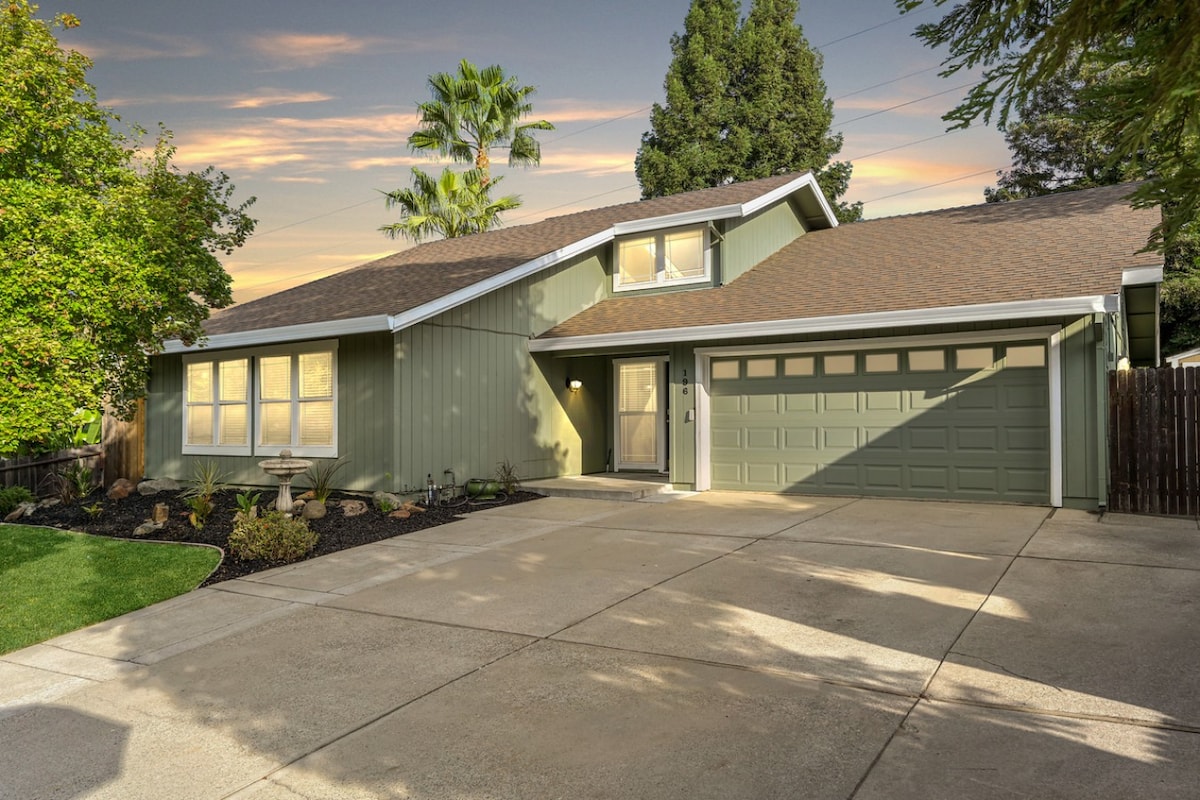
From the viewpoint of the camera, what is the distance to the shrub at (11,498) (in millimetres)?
11750

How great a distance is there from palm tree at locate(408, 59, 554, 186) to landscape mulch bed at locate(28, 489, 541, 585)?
15.2m

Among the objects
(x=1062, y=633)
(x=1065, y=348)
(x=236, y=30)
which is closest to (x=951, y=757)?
(x=1062, y=633)

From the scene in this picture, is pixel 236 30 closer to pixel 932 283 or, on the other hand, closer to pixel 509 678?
pixel 932 283

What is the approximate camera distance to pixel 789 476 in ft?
38.0

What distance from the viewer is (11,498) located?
39.2ft

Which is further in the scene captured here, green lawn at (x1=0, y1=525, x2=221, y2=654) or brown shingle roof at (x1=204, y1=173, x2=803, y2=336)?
brown shingle roof at (x1=204, y1=173, x2=803, y2=336)

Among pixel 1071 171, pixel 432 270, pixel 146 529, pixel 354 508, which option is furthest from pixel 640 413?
pixel 1071 171

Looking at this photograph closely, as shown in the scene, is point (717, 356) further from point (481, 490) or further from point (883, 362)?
point (481, 490)

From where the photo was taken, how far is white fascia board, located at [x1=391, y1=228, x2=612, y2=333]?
33.9 ft

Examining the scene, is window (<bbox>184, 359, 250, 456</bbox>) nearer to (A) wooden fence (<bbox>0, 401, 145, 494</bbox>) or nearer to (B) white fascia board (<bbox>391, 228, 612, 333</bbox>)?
(A) wooden fence (<bbox>0, 401, 145, 494</bbox>)

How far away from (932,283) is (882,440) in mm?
2427

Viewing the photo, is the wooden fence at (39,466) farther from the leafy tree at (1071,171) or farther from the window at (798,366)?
the leafy tree at (1071,171)

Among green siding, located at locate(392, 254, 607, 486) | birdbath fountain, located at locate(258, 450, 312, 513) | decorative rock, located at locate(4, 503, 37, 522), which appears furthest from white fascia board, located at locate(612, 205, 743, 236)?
decorative rock, located at locate(4, 503, 37, 522)

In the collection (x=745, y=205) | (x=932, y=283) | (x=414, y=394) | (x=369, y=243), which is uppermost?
(x=369, y=243)
